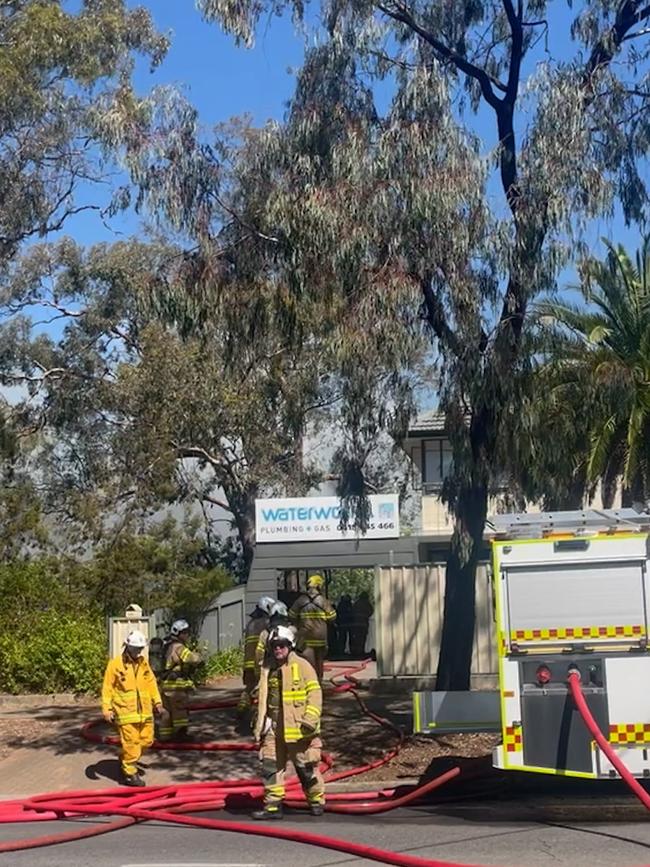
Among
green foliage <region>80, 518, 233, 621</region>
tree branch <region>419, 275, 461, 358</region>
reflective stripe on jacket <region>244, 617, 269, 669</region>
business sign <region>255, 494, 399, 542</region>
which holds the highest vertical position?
tree branch <region>419, 275, 461, 358</region>

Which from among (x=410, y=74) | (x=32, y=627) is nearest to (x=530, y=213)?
(x=410, y=74)

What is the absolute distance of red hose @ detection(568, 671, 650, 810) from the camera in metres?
8.64

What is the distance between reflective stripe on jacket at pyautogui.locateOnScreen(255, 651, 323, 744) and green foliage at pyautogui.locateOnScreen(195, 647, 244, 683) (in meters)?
9.69

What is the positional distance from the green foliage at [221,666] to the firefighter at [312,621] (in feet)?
13.9

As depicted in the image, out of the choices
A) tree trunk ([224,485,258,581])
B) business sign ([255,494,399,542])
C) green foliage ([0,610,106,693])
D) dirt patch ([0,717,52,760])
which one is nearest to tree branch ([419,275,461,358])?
dirt patch ([0,717,52,760])

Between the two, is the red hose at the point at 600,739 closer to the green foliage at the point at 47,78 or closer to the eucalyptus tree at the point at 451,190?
the eucalyptus tree at the point at 451,190

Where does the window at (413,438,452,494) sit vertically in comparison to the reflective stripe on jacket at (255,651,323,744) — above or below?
above

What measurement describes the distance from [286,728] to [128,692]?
2916mm

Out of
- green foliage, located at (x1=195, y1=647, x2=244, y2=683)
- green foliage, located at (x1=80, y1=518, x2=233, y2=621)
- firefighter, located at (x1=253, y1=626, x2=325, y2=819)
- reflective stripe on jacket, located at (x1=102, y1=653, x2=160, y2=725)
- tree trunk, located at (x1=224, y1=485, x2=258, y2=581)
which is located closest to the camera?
firefighter, located at (x1=253, y1=626, x2=325, y2=819)

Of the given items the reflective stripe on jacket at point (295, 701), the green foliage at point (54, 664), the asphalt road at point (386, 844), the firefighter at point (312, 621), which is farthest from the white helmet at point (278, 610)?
the green foliage at point (54, 664)

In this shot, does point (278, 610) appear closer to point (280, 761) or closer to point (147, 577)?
point (280, 761)

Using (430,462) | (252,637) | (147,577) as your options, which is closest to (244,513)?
(430,462)

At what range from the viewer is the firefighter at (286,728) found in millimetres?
9938

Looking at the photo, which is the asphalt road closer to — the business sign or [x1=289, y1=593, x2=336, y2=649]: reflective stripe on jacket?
[x1=289, y1=593, x2=336, y2=649]: reflective stripe on jacket
